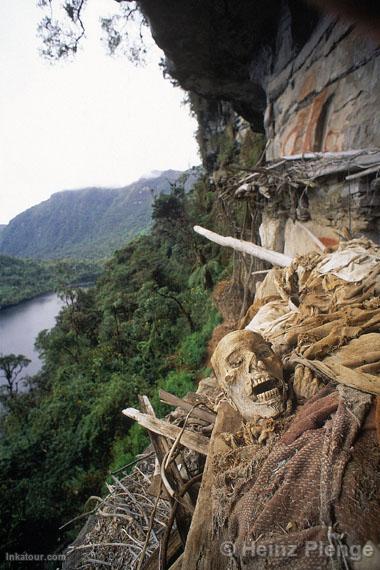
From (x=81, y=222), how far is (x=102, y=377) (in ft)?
320

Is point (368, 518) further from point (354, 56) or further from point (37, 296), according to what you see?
point (37, 296)

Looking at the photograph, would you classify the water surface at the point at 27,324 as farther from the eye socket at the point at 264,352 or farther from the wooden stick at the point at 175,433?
the eye socket at the point at 264,352

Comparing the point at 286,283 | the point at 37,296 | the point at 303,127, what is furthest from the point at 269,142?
the point at 37,296

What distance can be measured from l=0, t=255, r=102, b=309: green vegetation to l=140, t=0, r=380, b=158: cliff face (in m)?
36.9

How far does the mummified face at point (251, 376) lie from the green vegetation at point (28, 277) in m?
43.0

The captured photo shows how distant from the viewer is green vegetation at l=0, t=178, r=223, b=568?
7464mm

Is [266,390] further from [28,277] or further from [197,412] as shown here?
[28,277]

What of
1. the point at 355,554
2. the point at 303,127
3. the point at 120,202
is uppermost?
the point at 120,202

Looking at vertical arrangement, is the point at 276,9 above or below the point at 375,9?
above

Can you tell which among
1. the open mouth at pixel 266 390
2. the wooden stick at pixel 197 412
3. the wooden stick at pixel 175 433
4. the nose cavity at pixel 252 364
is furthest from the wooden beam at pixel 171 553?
the nose cavity at pixel 252 364

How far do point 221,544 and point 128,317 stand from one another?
15.3m

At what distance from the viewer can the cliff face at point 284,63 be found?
553cm

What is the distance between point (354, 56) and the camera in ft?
18.2
